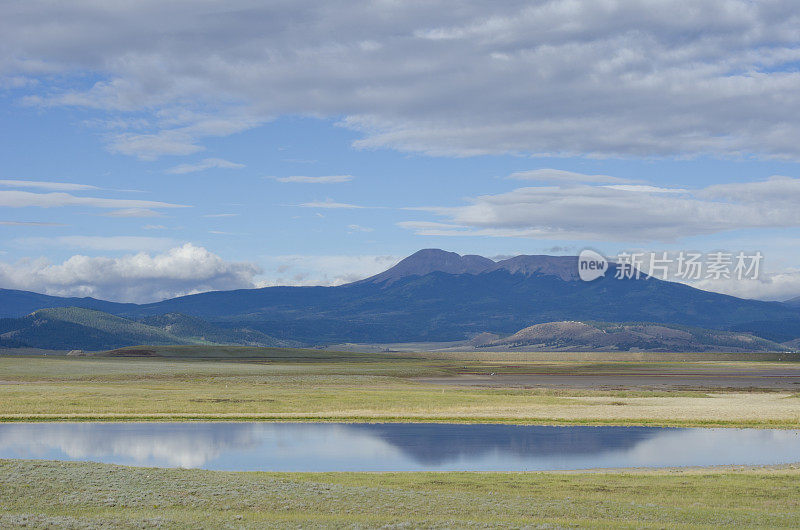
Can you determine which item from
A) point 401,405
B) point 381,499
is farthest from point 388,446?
point 401,405

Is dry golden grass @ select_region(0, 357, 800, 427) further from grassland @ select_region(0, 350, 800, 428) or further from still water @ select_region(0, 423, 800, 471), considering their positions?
still water @ select_region(0, 423, 800, 471)

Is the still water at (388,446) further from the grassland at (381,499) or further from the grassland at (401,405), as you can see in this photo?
the grassland at (381,499)

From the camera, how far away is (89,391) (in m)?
89.3

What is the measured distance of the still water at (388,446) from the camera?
4244cm

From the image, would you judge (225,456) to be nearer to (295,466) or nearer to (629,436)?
(295,466)

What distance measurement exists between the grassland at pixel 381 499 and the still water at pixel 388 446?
260 inches

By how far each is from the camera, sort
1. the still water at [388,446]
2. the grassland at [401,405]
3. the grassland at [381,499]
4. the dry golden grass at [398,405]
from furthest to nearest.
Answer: the dry golden grass at [398,405] → the grassland at [401,405] → the still water at [388,446] → the grassland at [381,499]

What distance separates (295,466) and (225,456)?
5.54 metres

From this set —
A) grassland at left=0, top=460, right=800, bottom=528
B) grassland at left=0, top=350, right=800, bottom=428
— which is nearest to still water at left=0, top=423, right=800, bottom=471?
grassland at left=0, top=350, right=800, bottom=428

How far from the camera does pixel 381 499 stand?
2847 cm

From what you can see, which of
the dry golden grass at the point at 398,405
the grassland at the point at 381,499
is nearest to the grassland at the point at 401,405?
the dry golden grass at the point at 398,405

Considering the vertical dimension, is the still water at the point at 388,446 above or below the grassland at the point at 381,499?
below

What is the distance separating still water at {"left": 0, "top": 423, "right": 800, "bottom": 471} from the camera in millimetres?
A: 42438

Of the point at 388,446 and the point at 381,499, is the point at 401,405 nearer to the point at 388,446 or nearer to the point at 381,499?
the point at 388,446
